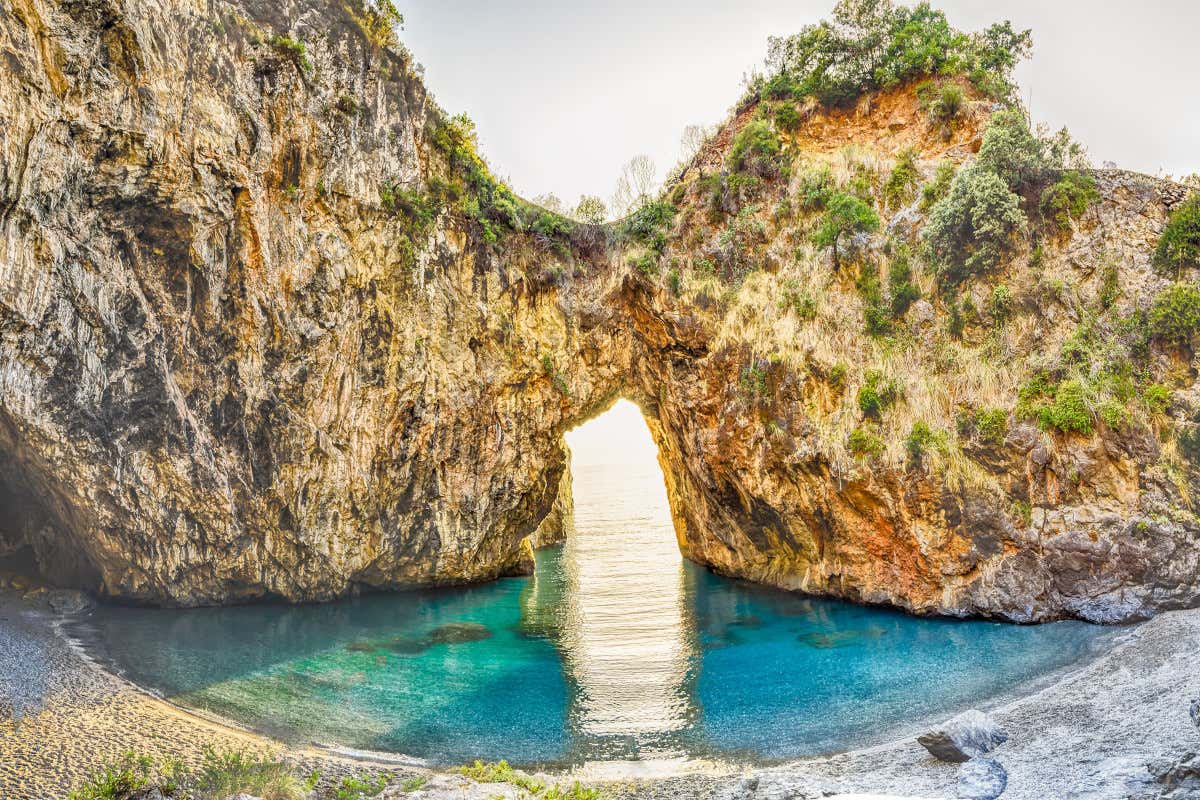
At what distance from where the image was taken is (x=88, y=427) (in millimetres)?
17219

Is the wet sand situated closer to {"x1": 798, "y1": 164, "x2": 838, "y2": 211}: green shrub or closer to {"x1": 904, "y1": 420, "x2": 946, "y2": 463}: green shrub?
{"x1": 904, "y1": 420, "x2": 946, "y2": 463}: green shrub

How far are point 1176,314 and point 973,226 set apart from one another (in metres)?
6.04

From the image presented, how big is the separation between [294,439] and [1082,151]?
90.8 ft

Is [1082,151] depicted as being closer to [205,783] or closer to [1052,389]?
[1052,389]

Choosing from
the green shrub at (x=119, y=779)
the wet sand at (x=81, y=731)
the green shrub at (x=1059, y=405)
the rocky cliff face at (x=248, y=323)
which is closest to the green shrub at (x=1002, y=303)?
the green shrub at (x=1059, y=405)

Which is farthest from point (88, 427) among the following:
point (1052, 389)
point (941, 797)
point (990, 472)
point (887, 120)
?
point (887, 120)

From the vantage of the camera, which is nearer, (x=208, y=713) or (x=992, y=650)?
(x=208, y=713)

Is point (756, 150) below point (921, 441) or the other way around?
the other way around

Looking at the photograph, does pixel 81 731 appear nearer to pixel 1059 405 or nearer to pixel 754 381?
pixel 754 381

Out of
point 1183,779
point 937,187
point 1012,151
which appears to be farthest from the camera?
point 937,187

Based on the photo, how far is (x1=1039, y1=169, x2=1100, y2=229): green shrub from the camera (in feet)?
67.5

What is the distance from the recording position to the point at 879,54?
26.0 m

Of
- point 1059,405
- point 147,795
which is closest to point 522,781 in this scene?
point 147,795

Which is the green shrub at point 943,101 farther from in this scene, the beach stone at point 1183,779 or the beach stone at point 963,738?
the beach stone at point 1183,779
